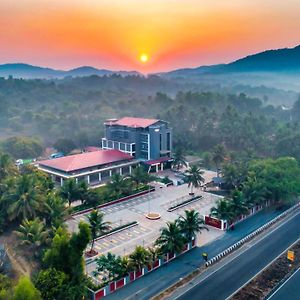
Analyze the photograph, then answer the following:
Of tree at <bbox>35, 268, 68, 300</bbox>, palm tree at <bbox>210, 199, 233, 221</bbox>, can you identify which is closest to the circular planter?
palm tree at <bbox>210, 199, 233, 221</bbox>

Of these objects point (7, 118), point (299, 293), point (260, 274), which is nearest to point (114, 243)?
point (260, 274)

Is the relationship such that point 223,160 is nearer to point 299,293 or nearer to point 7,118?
point 299,293

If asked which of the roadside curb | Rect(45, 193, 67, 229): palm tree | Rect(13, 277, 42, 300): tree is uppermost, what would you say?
Rect(13, 277, 42, 300): tree

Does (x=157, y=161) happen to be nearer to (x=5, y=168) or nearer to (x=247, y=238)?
(x=247, y=238)

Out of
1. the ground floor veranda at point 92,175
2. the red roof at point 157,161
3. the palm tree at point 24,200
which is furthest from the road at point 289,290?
the red roof at point 157,161

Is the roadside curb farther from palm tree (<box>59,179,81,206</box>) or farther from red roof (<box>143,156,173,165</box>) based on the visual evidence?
red roof (<box>143,156,173,165</box>)
